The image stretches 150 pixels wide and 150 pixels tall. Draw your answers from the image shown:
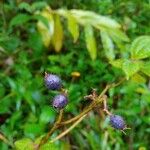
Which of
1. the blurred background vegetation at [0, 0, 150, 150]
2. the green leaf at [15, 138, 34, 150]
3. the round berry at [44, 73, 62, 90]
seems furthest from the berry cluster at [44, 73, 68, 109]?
the blurred background vegetation at [0, 0, 150, 150]

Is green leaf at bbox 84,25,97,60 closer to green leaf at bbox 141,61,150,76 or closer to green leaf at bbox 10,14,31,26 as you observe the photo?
green leaf at bbox 10,14,31,26

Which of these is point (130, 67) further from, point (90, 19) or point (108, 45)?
point (90, 19)

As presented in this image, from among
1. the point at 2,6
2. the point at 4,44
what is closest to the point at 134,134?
the point at 4,44

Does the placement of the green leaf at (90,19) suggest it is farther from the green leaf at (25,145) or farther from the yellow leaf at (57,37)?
the green leaf at (25,145)

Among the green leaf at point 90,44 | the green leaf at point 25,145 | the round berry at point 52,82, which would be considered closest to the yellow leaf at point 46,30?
the green leaf at point 90,44

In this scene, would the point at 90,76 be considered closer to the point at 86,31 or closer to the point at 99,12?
the point at 86,31
